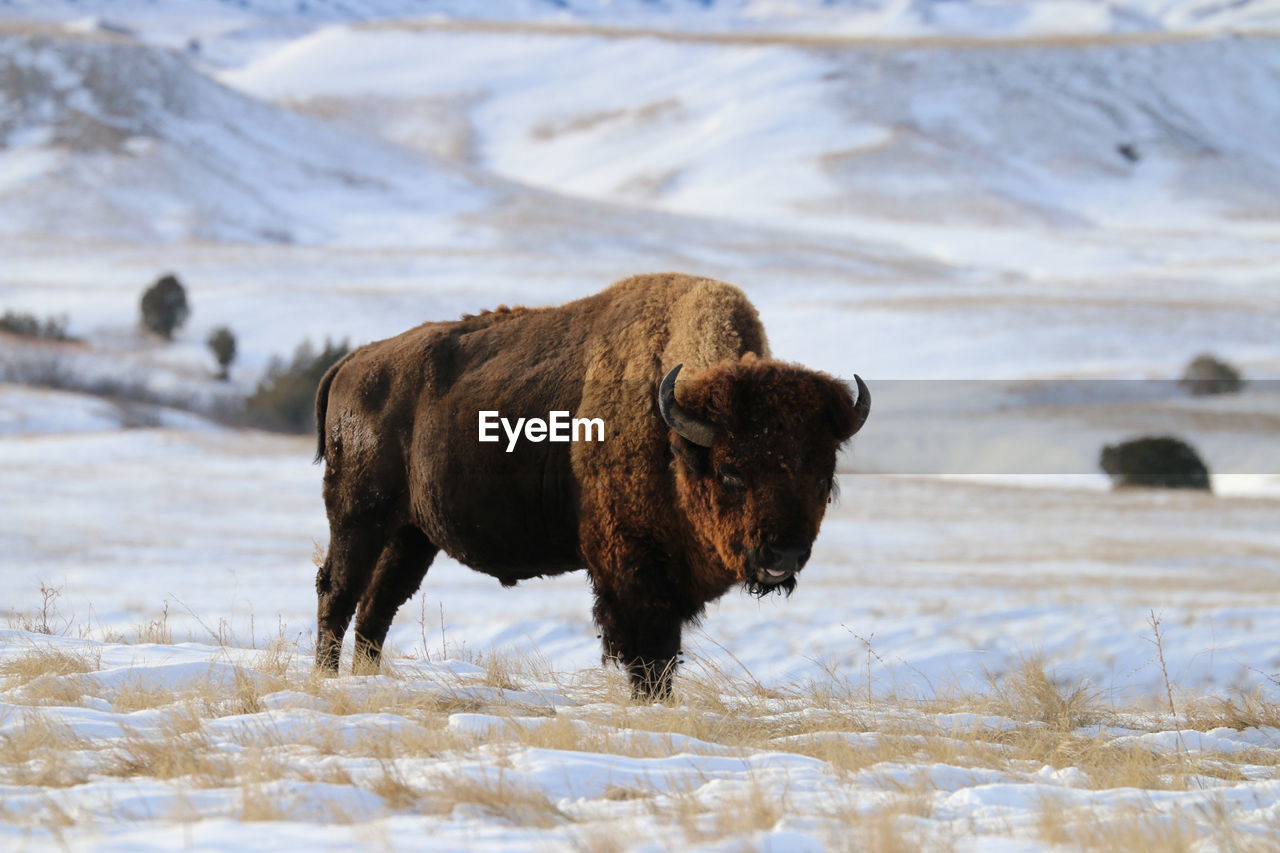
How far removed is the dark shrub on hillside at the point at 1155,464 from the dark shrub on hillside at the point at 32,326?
36730mm

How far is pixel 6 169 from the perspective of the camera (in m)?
85.4

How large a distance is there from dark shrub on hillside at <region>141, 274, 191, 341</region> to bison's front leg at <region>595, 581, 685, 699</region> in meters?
Result: 45.9

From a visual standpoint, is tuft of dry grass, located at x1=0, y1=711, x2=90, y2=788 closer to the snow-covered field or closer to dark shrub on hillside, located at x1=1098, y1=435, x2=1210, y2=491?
the snow-covered field

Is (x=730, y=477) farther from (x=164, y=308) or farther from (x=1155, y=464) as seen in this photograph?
(x=164, y=308)

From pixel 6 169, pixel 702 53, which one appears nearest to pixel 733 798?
pixel 6 169

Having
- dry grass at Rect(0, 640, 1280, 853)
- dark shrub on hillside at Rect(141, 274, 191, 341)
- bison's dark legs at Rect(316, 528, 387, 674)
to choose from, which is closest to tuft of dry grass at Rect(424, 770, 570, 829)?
dry grass at Rect(0, 640, 1280, 853)

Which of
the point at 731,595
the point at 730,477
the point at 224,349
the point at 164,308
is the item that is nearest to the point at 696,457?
the point at 730,477

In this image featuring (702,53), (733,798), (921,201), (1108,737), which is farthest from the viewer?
(702,53)

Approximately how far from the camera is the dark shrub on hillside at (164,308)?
49.7m

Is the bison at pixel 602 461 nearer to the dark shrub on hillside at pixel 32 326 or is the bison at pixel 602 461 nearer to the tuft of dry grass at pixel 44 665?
the tuft of dry grass at pixel 44 665

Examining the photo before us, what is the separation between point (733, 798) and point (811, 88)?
145 meters

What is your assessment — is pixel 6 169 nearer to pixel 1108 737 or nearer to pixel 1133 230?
pixel 1133 230

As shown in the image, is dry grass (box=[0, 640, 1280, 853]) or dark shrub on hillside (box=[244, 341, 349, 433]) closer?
dry grass (box=[0, 640, 1280, 853])

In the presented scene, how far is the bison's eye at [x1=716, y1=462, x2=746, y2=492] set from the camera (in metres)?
6.53
